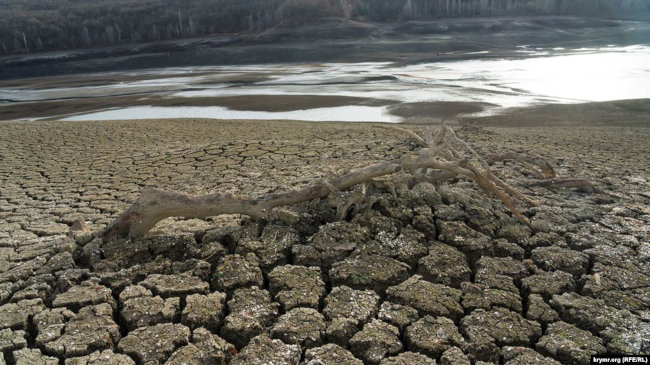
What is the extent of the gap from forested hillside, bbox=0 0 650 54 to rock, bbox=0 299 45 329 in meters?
42.5

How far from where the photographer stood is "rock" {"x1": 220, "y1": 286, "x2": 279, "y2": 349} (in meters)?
2.44

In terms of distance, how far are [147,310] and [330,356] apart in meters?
1.10

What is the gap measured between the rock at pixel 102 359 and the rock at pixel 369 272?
1.22 m

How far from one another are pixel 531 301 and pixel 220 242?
2063 mm

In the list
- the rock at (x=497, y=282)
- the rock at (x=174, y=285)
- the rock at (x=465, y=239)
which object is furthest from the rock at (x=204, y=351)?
the rock at (x=465, y=239)

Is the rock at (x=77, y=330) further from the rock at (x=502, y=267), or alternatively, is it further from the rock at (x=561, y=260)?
the rock at (x=561, y=260)

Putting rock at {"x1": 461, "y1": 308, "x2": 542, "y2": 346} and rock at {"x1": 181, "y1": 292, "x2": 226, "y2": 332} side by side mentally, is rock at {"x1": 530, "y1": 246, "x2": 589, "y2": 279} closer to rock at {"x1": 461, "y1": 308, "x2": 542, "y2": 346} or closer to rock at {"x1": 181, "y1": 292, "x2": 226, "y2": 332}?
rock at {"x1": 461, "y1": 308, "x2": 542, "y2": 346}

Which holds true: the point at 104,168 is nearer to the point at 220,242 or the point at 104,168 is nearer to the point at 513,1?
the point at 220,242

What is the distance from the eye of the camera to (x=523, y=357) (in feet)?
7.44

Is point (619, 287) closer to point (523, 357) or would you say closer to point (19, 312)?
point (523, 357)

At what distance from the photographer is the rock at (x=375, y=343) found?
229 cm

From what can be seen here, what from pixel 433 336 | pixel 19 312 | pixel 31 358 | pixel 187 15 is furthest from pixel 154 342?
pixel 187 15

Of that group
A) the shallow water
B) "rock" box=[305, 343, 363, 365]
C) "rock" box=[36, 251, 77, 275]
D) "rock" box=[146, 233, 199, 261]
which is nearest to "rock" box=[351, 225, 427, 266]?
"rock" box=[305, 343, 363, 365]

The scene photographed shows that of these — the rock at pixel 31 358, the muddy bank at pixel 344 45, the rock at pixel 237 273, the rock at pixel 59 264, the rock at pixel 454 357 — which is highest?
the muddy bank at pixel 344 45
